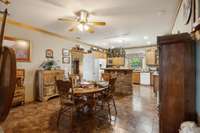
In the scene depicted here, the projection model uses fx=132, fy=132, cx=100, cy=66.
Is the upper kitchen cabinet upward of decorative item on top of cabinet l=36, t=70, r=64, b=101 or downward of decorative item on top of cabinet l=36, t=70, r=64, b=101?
upward

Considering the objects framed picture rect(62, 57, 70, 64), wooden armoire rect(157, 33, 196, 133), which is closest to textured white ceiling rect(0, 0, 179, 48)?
wooden armoire rect(157, 33, 196, 133)

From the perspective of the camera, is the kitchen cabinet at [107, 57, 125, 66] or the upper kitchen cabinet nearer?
the upper kitchen cabinet

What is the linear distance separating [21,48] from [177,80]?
448cm

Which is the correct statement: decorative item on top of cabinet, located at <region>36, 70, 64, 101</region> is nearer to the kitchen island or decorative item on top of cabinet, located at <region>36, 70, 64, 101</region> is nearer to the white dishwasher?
the kitchen island

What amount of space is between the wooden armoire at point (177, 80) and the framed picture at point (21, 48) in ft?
13.8

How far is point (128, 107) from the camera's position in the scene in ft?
13.0

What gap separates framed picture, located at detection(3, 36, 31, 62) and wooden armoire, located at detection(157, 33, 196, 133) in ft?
13.8

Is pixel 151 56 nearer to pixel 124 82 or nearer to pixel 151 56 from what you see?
pixel 151 56

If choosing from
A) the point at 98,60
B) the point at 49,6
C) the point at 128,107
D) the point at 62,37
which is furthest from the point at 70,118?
the point at 98,60

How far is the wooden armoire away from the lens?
172cm

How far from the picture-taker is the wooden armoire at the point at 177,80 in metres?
1.72

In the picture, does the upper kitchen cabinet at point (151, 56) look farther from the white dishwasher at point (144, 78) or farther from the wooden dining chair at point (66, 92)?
the wooden dining chair at point (66, 92)

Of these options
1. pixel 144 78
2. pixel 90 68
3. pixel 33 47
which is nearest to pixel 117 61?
pixel 144 78

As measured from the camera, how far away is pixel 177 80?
1750mm
